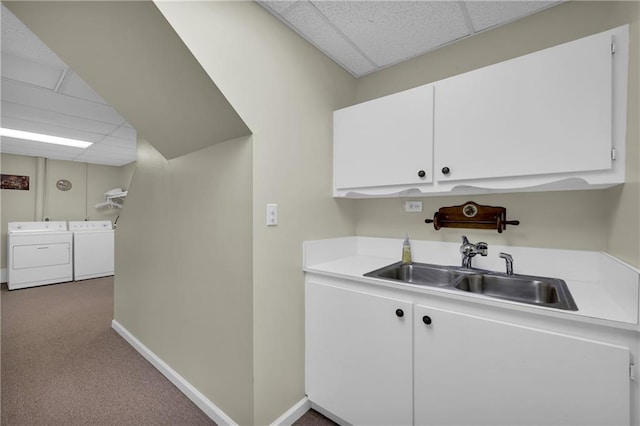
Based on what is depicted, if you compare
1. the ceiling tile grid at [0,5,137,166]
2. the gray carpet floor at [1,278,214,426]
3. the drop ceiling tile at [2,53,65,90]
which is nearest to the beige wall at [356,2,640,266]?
the gray carpet floor at [1,278,214,426]

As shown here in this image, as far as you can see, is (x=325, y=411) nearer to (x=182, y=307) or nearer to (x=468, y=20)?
(x=182, y=307)

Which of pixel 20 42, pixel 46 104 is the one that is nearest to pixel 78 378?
pixel 20 42

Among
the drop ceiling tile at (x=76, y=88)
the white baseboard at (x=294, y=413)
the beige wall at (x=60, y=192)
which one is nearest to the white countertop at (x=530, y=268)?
the white baseboard at (x=294, y=413)

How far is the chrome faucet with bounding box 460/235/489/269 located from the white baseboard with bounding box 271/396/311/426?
128 centimetres

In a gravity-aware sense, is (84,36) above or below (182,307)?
above

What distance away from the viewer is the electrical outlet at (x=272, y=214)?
57.3 inches

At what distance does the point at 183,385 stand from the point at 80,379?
849 mm

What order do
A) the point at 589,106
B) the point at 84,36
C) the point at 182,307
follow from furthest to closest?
the point at 182,307, the point at 84,36, the point at 589,106

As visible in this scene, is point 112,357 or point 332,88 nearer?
point 332,88

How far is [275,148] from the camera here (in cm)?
151

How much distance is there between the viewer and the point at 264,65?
1486mm

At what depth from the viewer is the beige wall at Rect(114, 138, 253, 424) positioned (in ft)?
4.70

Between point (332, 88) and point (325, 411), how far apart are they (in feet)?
6.92

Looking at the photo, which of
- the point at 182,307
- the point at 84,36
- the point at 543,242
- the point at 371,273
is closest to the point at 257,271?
the point at 371,273
